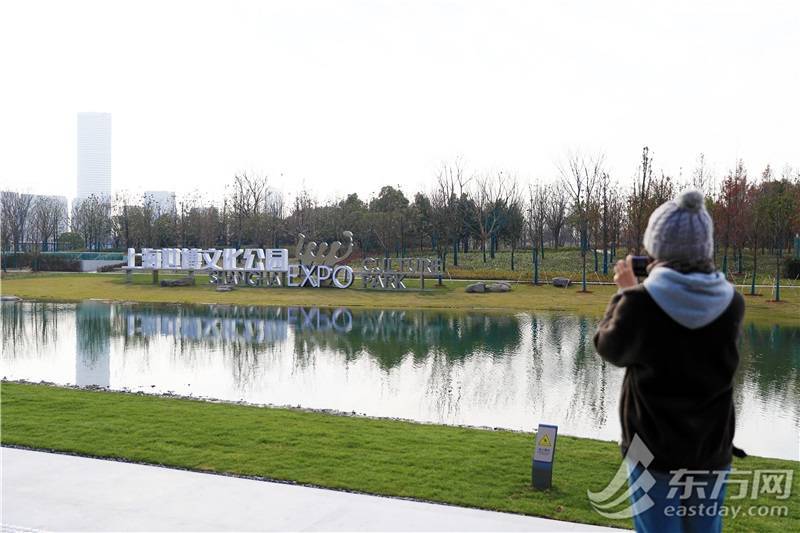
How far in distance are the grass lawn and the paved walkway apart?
0.40 m

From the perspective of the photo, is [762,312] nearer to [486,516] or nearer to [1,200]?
[486,516]

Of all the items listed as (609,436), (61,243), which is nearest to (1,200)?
(61,243)

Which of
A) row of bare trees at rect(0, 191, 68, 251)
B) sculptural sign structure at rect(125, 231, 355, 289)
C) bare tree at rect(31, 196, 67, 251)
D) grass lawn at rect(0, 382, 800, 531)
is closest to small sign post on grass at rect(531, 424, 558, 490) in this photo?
grass lawn at rect(0, 382, 800, 531)

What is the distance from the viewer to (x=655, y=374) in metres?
2.40

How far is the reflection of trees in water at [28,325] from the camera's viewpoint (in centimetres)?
1715

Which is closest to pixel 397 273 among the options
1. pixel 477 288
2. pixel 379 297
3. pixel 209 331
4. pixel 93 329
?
pixel 379 297

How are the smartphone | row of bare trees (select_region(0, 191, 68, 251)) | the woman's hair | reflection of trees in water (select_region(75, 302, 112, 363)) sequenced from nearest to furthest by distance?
the woman's hair → the smartphone → reflection of trees in water (select_region(75, 302, 112, 363)) → row of bare trees (select_region(0, 191, 68, 251))

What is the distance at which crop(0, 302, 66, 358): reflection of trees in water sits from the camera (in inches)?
675

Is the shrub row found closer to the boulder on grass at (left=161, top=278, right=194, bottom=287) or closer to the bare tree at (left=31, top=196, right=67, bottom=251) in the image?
the boulder on grass at (left=161, top=278, right=194, bottom=287)

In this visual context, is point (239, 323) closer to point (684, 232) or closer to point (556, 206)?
point (684, 232)

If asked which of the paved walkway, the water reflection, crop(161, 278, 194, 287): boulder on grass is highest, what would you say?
the paved walkway

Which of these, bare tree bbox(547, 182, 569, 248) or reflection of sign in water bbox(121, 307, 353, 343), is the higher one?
bare tree bbox(547, 182, 569, 248)

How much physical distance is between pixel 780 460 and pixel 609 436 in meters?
2.01

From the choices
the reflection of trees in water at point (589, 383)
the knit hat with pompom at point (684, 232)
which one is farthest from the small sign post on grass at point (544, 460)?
the knit hat with pompom at point (684, 232)
